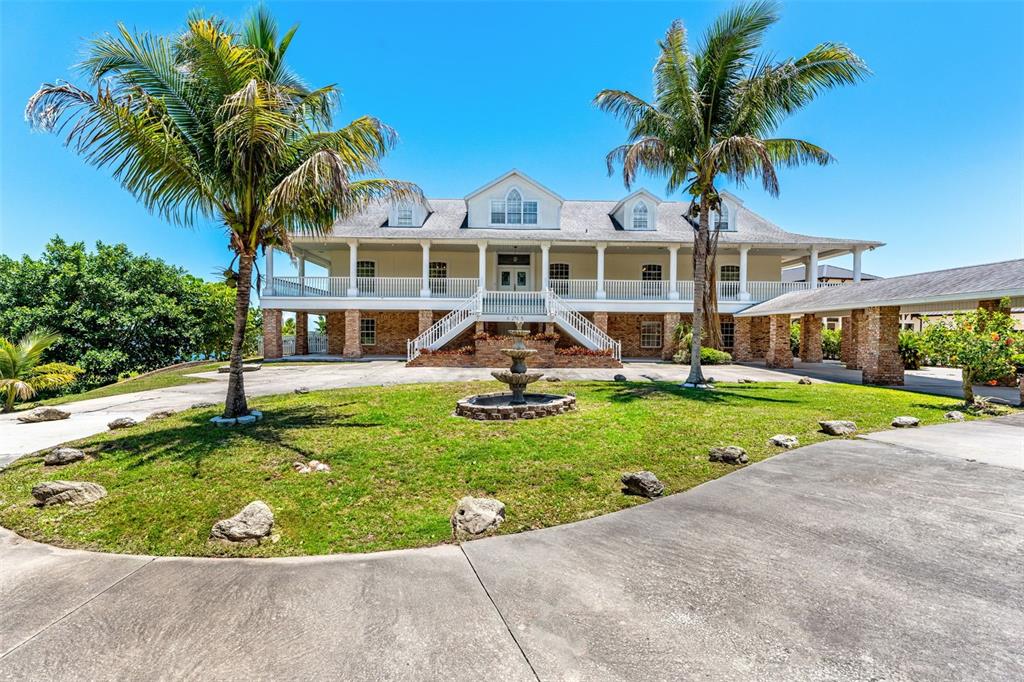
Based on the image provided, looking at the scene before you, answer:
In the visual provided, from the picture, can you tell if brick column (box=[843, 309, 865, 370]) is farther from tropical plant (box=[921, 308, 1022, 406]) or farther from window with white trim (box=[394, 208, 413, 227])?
window with white trim (box=[394, 208, 413, 227])

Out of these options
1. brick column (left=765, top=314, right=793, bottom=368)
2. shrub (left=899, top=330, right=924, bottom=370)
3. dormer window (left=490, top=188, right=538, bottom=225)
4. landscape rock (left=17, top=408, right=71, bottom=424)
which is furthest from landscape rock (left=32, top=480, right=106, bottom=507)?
shrub (left=899, top=330, right=924, bottom=370)

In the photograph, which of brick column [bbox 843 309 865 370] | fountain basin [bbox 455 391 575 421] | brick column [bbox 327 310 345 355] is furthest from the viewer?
brick column [bbox 327 310 345 355]

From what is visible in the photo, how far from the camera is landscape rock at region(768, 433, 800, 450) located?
6.40 meters

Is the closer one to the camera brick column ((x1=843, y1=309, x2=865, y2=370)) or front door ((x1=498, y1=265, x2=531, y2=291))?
brick column ((x1=843, y1=309, x2=865, y2=370))

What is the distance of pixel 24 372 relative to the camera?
10.9m

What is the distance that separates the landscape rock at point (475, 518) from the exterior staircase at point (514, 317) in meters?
14.7

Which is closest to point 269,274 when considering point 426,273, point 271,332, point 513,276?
point 271,332

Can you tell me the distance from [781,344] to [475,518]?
19.5 metres

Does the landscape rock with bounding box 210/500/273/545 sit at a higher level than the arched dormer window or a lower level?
lower

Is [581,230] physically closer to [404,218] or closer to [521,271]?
[521,271]

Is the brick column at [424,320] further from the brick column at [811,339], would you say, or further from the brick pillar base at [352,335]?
the brick column at [811,339]

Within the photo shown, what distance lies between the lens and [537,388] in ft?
38.3

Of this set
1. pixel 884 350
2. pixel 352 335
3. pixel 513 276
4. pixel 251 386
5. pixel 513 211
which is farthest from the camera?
pixel 513 276

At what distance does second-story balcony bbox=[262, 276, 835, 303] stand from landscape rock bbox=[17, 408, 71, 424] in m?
12.9
